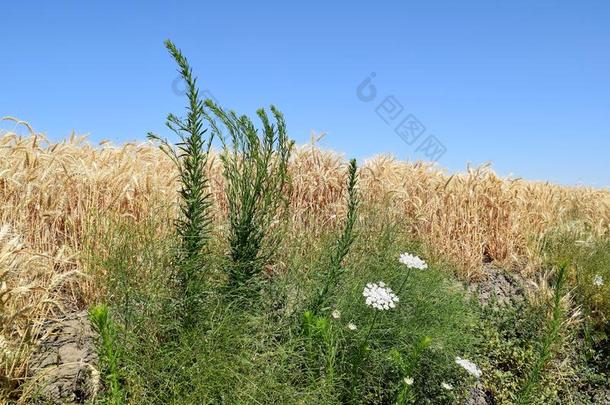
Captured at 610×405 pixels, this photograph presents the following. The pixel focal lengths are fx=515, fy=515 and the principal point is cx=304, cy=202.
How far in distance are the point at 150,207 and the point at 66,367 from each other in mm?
1487

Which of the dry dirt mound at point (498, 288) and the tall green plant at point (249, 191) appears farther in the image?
the dry dirt mound at point (498, 288)

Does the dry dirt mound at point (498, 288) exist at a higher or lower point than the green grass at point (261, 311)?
higher

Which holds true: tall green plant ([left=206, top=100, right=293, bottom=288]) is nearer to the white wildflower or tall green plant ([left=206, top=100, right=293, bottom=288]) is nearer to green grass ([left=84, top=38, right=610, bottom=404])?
green grass ([left=84, top=38, right=610, bottom=404])

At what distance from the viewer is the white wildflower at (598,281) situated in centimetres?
625

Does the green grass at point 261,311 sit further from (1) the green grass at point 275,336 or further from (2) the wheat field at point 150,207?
(2) the wheat field at point 150,207

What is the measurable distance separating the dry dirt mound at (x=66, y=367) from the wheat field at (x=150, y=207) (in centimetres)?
16

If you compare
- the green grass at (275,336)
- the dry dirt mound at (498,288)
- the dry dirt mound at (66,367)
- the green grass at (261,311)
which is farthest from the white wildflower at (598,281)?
the dry dirt mound at (66,367)

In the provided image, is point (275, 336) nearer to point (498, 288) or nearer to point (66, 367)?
point (66, 367)

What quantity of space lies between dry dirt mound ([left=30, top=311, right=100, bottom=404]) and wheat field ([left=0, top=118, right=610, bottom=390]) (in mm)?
164

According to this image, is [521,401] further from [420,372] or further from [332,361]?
[332,361]

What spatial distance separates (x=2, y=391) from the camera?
304 centimetres

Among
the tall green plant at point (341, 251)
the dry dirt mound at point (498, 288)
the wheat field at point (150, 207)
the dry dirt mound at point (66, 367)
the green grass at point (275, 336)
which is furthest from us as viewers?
the dry dirt mound at point (498, 288)

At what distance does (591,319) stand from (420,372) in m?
3.24

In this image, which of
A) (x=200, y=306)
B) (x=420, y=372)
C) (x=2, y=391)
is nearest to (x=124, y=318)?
(x=200, y=306)
